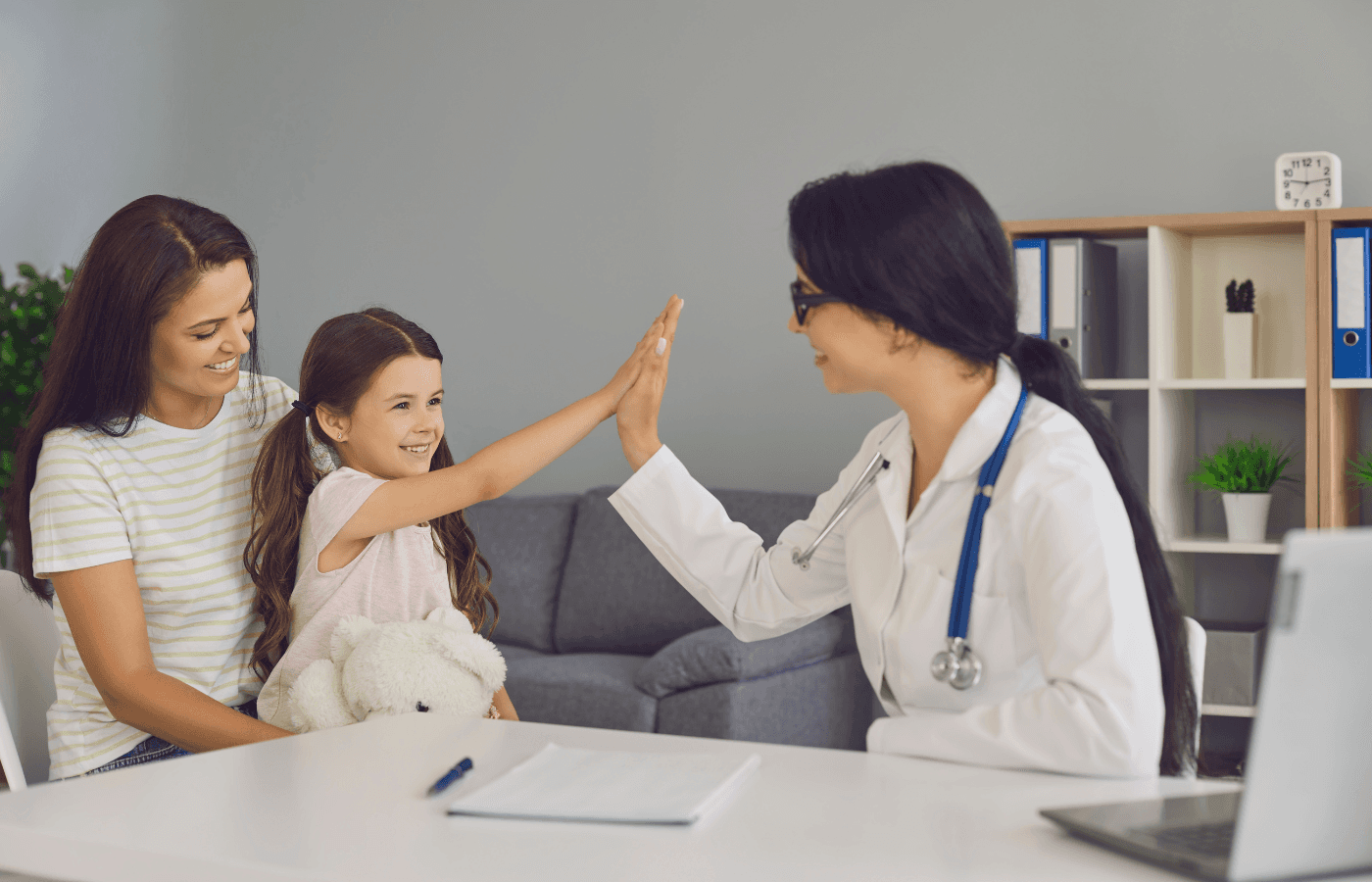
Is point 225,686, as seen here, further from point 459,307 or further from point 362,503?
point 459,307

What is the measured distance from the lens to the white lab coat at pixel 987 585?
1104mm

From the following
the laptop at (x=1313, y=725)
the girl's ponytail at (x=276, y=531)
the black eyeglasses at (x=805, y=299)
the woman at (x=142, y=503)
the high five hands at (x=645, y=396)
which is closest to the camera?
the laptop at (x=1313, y=725)

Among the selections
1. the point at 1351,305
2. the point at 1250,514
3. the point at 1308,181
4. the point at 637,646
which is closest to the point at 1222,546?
the point at 1250,514

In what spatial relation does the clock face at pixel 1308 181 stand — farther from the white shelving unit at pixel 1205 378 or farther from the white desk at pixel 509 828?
the white desk at pixel 509 828

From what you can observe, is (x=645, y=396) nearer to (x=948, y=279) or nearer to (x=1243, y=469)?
(x=948, y=279)

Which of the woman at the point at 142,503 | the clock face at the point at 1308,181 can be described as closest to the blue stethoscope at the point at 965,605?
the woman at the point at 142,503

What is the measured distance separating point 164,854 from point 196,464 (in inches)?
32.0

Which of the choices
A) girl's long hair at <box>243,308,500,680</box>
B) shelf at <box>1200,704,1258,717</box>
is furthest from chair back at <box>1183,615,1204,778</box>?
shelf at <box>1200,704,1258,717</box>

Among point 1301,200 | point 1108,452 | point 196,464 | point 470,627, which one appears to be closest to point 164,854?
point 470,627

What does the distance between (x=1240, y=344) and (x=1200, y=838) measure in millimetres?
2574

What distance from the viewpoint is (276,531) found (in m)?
1.62

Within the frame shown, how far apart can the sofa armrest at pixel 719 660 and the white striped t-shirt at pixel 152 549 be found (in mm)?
1507

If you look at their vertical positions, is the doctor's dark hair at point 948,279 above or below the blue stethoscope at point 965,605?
above

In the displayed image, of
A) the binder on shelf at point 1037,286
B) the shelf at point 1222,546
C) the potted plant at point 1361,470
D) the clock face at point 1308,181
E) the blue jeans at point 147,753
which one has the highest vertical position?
the clock face at point 1308,181
